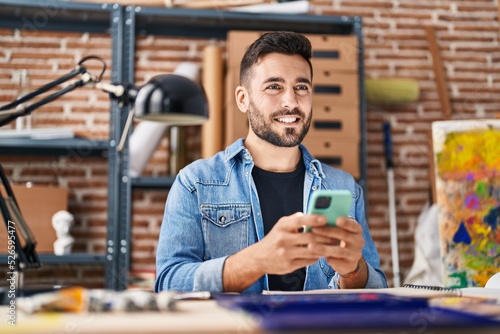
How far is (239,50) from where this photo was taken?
2811 millimetres

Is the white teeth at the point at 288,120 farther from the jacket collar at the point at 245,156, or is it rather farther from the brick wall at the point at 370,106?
the brick wall at the point at 370,106

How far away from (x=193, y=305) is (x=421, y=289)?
1.72 feet

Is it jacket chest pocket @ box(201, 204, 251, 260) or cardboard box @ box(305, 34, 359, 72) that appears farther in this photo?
cardboard box @ box(305, 34, 359, 72)

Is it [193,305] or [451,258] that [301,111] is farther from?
[193,305]

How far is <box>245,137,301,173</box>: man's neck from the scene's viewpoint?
1.78 metres

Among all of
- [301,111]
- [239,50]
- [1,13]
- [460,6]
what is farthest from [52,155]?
[460,6]

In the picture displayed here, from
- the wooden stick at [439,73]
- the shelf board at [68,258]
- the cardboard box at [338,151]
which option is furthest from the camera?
the wooden stick at [439,73]

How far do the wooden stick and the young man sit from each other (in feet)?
5.51

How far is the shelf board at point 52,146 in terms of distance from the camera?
265cm

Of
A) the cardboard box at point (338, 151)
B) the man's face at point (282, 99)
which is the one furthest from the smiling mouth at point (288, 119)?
the cardboard box at point (338, 151)

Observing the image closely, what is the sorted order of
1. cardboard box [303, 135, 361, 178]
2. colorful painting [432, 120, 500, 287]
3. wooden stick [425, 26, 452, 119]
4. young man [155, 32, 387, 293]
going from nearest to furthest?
young man [155, 32, 387, 293] < colorful painting [432, 120, 500, 287] < cardboard box [303, 135, 361, 178] < wooden stick [425, 26, 452, 119]

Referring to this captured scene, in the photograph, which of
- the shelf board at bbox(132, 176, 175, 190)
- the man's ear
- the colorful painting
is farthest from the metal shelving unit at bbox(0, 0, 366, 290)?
the man's ear

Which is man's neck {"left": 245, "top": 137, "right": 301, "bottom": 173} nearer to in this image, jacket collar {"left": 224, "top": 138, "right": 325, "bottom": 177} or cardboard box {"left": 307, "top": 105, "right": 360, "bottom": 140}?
jacket collar {"left": 224, "top": 138, "right": 325, "bottom": 177}

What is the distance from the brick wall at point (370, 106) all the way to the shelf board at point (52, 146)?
162mm
